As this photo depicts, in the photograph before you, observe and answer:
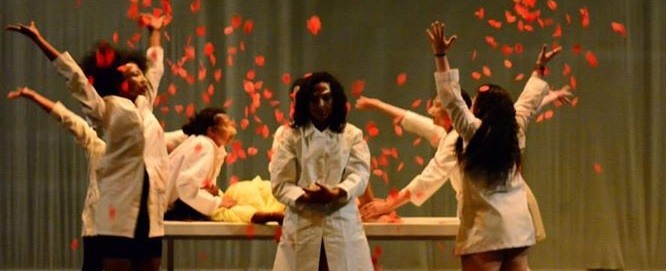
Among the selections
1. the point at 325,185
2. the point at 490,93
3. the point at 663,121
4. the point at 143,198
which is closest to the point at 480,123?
→ the point at 490,93

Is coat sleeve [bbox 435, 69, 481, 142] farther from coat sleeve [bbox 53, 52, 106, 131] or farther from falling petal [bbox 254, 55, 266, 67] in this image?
falling petal [bbox 254, 55, 266, 67]

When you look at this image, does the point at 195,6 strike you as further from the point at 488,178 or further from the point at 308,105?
the point at 488,178

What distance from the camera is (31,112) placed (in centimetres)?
668

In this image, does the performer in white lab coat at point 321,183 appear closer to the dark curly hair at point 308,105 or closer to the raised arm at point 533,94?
the dark curly hair at point 308,105

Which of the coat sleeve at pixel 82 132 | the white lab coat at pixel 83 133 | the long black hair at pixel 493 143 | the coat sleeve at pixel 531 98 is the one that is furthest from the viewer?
the coat sleeve at pixel 82 132

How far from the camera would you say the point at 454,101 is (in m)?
3.79

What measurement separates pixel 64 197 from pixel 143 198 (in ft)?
10.0

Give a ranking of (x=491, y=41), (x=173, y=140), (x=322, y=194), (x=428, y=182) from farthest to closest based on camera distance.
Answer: (x=491, y=41) → (x=173, y=140) → (x=428, y=182) → (x=322, y=194)

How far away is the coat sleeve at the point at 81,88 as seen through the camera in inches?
142

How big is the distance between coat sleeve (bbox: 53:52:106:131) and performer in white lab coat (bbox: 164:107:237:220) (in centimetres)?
93

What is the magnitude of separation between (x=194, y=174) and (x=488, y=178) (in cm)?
142

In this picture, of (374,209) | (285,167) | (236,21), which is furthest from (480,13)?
(285,167)

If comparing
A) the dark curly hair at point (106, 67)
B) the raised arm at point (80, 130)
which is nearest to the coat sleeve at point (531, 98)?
the dark curly hair at point (106, 67)

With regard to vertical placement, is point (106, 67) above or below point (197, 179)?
above
